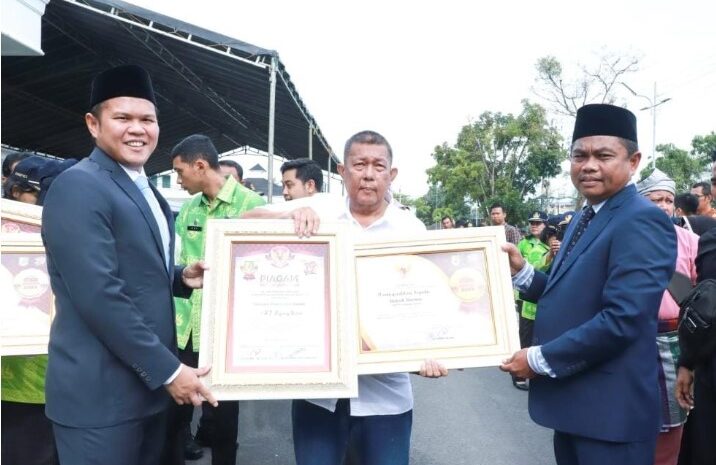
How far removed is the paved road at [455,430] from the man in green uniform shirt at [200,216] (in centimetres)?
75

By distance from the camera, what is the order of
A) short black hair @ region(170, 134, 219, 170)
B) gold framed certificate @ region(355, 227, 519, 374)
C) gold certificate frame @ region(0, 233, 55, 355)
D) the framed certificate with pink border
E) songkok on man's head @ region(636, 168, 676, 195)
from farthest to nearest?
songkok on man's head @ region(636, 168, 676, 195) → short black hair @ region(170, 134, 219, 170) → gold certificate frame @ region(0, 233, 55, 355) → gold framed certificate @ region(355, 227, 519, 374) → the framed certificate with pink border

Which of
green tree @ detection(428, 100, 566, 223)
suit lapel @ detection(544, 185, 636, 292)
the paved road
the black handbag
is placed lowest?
the paved road

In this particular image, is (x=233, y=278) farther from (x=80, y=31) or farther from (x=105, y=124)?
(x=80, y=31)

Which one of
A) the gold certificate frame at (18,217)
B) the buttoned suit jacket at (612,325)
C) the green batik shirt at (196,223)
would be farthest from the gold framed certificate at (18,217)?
the buttoned suit jacket at (612,325)

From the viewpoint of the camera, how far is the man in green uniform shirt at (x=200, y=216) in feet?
10.8

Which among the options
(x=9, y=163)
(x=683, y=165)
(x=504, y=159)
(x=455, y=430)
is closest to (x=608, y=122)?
(x=455, y=430)

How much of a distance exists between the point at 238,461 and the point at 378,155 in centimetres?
272

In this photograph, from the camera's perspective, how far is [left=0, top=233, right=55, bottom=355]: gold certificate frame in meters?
2.13

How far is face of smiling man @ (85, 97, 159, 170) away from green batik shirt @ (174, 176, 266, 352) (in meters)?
1.57

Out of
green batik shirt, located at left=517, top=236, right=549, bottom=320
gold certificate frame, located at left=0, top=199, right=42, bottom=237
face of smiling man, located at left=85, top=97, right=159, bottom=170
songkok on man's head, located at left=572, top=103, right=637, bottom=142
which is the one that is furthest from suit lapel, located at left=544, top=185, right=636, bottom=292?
green batik shirt, located at left=517, top=236, right=549, bottom=320

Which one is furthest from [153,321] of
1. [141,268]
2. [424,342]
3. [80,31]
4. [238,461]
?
[80,31]

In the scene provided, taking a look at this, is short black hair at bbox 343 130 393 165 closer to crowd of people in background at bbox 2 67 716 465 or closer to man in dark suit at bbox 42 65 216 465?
crowd of people in background at bbox 2 67 716 465

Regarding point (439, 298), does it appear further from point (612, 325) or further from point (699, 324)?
point (699, 324)

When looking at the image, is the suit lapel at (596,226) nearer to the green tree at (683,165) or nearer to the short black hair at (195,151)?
the short black hair at (195,151)
